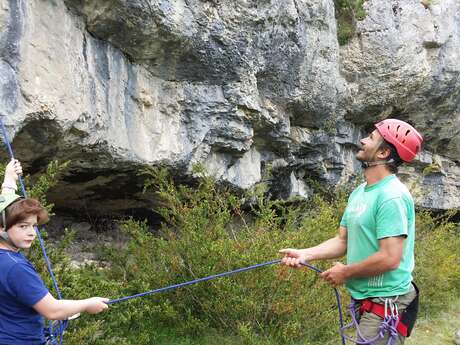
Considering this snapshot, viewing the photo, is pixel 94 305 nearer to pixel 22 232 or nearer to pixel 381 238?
pixel 22 232

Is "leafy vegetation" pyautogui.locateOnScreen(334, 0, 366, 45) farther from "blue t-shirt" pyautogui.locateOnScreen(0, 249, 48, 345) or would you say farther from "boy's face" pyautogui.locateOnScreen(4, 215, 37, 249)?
"blue t-shirt" pyautogui.locateOnScreen(0, 249, 48, 345)

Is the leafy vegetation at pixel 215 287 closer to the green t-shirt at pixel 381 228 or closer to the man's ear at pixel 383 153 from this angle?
the green t-shirt at pixel 381 228

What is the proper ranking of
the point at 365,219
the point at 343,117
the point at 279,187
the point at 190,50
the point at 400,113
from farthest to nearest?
the point at 400,113, the point at 343,117, the point at 279,187, the point at 190,50, the point at 365,219

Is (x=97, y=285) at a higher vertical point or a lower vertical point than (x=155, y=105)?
lower

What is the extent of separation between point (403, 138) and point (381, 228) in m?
0.58

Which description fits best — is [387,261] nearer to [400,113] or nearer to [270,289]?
[270,289]

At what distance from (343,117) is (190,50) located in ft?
16.9

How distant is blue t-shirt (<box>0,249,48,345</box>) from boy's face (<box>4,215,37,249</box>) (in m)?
0.06

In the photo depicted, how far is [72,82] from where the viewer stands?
4613mm

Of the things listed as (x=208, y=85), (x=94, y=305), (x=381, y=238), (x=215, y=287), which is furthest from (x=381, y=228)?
(x=208, y=85)

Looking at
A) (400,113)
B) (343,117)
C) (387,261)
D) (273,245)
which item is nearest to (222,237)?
(273,245)

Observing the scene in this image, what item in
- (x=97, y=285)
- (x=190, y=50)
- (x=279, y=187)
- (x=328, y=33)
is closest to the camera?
(x=97, y=285)

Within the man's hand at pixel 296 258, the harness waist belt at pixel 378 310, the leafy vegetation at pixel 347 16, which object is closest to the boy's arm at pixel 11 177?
the man's hand at pixel 296 258

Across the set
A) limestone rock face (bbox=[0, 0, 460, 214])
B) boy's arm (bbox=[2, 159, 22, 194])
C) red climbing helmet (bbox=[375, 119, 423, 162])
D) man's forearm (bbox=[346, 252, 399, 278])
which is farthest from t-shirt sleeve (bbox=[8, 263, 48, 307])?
limestone rock face (bbox=[0, 0, 460, 214])
